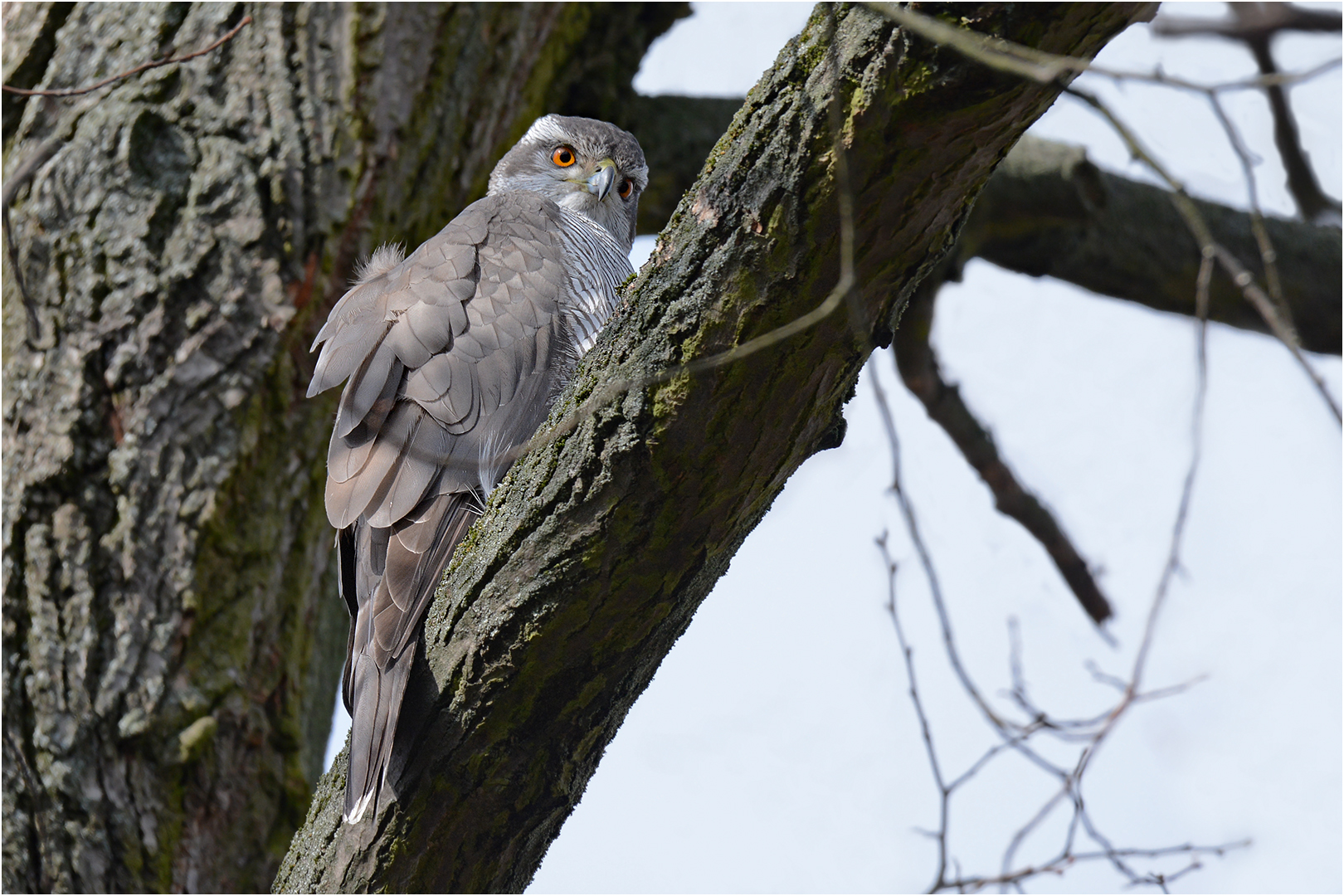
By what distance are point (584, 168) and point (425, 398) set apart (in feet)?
5.88

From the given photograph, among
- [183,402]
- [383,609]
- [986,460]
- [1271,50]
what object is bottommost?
[383,609]

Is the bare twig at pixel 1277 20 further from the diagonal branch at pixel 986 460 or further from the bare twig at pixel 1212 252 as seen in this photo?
the bare twig at pixel 1212 252

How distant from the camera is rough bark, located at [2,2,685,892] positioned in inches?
127

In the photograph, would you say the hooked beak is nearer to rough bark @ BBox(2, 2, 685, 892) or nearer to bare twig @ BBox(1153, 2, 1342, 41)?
rough bark @ BBox(2, 2, 685, 892)

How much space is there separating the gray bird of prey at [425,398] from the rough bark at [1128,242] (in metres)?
2.24

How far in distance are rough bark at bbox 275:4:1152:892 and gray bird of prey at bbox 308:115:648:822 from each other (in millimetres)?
133

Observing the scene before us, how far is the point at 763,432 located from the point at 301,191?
2.38 metres

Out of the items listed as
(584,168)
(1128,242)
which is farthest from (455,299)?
(1128,242)

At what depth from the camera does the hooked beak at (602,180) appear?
13.1ft

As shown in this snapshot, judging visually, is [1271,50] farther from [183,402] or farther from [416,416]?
[183,402]

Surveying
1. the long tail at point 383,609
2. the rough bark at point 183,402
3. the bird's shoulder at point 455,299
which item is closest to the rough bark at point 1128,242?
the bird's shoulder at point 455,299

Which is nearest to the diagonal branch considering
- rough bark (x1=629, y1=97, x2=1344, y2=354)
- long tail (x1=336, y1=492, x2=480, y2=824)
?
rough bark (x1=629, y1=97, x2=1344, y2=354)

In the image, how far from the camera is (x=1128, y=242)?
4746 millimetres

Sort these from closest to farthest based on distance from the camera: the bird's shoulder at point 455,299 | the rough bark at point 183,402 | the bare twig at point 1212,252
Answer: the bare twig at point 1212,252 < the bird's shoulder at point 455,299 < the rough bark at point 183,402
